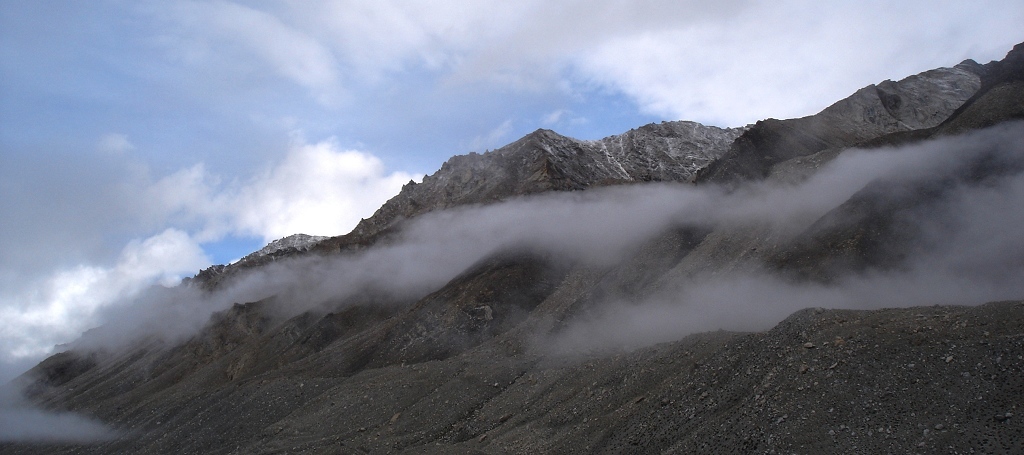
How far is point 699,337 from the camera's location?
132 ft

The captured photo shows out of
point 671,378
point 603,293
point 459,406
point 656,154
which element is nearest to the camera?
point 671,378

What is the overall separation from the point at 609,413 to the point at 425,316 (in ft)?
116

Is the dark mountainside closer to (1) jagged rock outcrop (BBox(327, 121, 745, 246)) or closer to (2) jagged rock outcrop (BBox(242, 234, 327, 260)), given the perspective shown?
(1) jagged rock outcrop (BBox(327, 121, 745, 246))

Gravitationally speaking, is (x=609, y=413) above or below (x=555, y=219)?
below

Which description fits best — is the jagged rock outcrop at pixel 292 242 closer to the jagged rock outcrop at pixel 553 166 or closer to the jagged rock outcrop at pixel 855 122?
the jagged rock outcrop at pixel 553 166

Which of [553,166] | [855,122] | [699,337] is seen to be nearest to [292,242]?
[553,166]

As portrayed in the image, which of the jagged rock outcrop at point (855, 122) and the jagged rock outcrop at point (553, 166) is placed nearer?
the jagged rock outcrop at point (855, 122)

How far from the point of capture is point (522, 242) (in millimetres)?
85000

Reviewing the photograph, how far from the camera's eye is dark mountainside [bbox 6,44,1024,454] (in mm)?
27734

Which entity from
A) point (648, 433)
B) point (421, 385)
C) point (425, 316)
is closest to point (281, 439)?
point (421, 385)

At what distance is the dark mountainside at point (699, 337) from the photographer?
91.0 feet

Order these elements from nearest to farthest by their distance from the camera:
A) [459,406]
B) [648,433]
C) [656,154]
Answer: [648,433]
[459,406]
[656,154]

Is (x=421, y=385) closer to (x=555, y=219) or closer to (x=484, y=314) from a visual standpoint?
(x=484, y=314)

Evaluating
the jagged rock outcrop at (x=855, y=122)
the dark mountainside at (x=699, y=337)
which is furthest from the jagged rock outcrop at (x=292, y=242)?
the jagged rock outcrop at (x=855, y=122)
